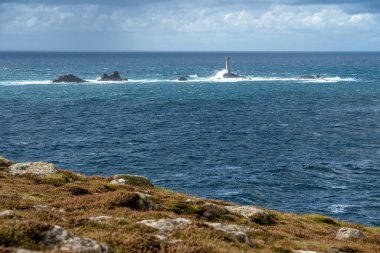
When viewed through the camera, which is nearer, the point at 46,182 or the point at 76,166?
the point at 46,182

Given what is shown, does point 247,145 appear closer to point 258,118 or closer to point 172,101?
point 258,118

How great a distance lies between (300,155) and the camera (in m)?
83.6

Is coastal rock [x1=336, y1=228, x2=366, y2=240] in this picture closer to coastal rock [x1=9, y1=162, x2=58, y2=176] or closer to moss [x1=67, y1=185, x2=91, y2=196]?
moss [x1=67, y1=185, x2=91, y2=196]

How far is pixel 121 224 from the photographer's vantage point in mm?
18375

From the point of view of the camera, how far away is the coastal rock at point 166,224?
18.0 m

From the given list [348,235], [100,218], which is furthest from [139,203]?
[348,235]

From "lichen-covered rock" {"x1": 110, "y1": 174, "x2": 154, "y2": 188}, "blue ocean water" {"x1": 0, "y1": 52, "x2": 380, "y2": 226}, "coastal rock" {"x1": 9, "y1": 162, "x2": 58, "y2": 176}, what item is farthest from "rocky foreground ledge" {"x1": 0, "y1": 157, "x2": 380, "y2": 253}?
"blue ocean water" {"x1": 0, "y1": 52, "x2": 380, "y2": 226}

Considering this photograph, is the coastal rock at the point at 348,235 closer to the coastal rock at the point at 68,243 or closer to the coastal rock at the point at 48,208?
the coastal rock at the point at 48,208

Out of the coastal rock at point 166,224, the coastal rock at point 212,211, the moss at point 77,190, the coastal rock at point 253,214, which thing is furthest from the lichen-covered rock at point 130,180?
the coastal rock at point 166,224

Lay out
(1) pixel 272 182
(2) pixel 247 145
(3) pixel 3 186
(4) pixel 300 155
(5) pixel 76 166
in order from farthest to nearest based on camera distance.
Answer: (2) pixel 247 145 < (4) pixel 300 155 < (5) pixel 76 166 < (1) pixel 272 182 < (3) pixel 3 186

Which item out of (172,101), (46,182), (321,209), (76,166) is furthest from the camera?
(172,101)

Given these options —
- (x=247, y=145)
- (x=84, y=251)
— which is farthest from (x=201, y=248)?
(x=247, y=145)

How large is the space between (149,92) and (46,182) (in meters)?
151

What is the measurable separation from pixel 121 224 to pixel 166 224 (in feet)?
5.39
